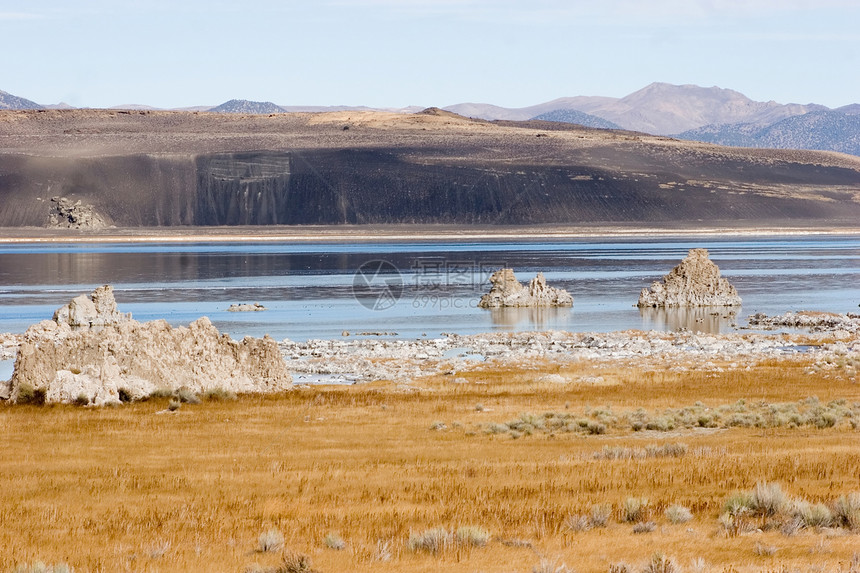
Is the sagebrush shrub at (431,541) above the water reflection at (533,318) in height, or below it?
above

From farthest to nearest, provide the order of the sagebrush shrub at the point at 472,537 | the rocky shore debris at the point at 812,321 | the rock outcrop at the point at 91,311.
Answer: the rock outcrop at the point at 91,311
the rocky shore debris at the point at 812,321
the sagebrush shrub at the point at 472,537

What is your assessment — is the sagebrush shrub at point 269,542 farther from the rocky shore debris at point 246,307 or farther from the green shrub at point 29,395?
the rocky shore debris at point 246,307

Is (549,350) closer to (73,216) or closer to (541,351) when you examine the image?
(541,351)

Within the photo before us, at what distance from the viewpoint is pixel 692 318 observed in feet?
138

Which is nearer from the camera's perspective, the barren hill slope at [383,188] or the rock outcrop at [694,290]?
the rock outcrop at [694,290]

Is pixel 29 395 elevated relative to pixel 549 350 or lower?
elevated

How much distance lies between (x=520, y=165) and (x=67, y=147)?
3073 inches

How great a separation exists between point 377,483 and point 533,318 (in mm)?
30517

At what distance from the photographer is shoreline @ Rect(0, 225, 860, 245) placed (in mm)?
146125

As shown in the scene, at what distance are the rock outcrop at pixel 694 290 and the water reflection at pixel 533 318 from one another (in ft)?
12.7

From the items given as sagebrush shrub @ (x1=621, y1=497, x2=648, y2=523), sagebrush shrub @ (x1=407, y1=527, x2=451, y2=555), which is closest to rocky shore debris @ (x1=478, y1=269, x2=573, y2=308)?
sagebrush shrub @ (x1=621, y1=497, x2=648, y2=523)

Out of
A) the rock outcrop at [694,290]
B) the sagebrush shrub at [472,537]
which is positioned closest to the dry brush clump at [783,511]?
the sagebrush shrub at [472,537]

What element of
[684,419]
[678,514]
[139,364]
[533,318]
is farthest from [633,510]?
[533,318]

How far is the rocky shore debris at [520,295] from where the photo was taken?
47.4 meters
